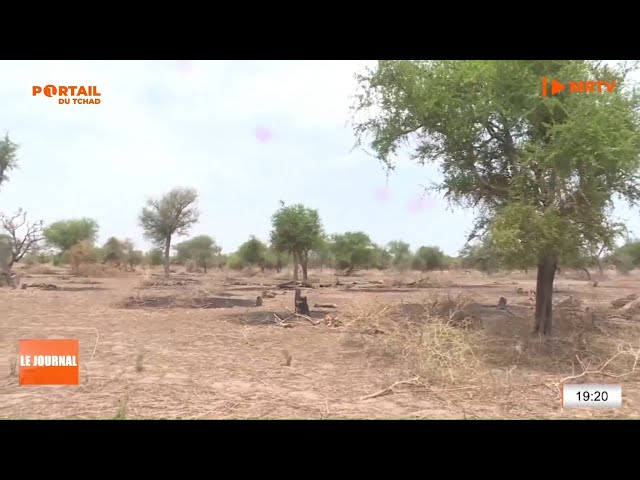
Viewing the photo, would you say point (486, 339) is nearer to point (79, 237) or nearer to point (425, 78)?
point (425, 78)

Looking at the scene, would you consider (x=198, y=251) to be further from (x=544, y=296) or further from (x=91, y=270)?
(x=544, y=296)

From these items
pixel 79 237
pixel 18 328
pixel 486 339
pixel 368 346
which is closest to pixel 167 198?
pixel 18 328

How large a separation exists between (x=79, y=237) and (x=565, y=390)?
24855mm

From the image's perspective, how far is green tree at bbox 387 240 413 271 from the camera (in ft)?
107

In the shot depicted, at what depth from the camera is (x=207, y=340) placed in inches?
378

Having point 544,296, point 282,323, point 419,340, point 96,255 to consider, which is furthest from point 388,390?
point 96,255

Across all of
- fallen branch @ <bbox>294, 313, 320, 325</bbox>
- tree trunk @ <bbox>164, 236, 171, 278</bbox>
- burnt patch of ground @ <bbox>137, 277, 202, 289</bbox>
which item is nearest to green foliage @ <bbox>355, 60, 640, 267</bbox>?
fallen branch @ <bbox>294, 313, 320, 325</bbox>

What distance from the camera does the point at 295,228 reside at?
56.5 feet

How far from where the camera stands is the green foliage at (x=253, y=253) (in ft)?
77.9

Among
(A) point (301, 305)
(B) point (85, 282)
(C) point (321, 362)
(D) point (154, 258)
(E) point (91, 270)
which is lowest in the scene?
(C) point (321, 362)

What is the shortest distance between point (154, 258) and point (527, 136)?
19.8 meters

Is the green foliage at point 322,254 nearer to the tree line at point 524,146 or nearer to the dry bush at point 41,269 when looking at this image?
the tree line at point 524,146

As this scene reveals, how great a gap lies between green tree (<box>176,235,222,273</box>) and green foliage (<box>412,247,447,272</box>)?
46.1 feet

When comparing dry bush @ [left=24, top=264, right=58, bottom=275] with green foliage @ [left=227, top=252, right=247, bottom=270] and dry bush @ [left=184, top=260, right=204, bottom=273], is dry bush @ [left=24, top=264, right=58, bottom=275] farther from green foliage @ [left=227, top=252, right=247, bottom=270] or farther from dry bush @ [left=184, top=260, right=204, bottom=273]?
green foliage @ [left=227, top=252, right=247, bottom=270]
